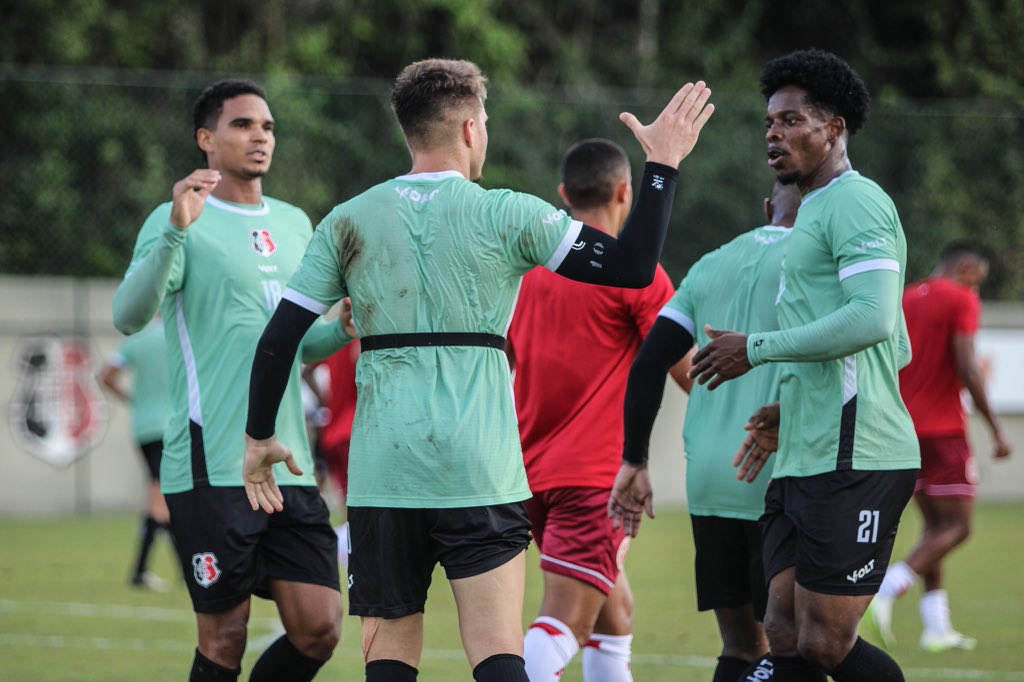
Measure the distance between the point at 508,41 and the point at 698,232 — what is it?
6.67 m

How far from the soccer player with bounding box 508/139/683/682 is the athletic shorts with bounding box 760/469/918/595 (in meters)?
1.19

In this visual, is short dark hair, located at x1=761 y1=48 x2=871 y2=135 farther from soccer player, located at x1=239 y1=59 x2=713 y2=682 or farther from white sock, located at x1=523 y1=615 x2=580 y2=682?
white sock, located at x1=523 y1=615 x2=580 y2=682

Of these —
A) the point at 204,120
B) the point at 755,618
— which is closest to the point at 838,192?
the point at 755,618

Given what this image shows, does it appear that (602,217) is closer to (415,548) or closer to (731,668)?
(731,668)

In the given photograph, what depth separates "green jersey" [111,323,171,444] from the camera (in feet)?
35.5

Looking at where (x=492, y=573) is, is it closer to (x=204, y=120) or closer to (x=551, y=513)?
(x=551, y=513)

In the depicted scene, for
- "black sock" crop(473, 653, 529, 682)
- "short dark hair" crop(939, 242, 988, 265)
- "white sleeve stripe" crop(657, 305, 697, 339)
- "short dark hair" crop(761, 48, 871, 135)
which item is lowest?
"black sock" crop(473, 653, 529, 682)

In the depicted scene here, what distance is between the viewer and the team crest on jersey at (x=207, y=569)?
5.38 metres

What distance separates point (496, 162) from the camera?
1817 centimetres

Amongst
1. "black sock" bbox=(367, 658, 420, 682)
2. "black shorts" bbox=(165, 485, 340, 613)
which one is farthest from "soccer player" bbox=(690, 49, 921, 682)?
"black shorts" bbox=(165, 485, 340, 613)

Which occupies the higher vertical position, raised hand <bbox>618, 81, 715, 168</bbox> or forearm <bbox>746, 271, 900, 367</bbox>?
raised hand <bbox>618, 81, 715, 168</bbox>

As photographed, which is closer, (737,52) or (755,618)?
(755,618)

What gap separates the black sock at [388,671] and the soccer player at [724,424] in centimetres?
133

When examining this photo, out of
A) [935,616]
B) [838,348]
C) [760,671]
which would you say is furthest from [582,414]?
[935,616]
